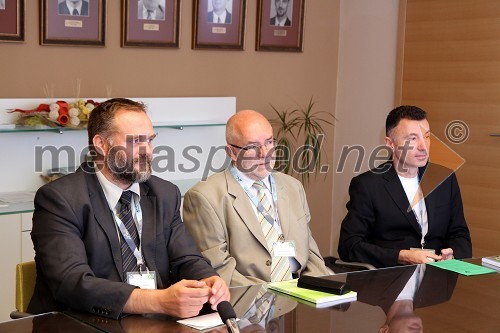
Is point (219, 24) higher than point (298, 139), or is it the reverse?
point (219, 24)

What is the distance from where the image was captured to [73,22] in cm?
532

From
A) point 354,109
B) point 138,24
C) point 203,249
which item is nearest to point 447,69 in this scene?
point 354,109

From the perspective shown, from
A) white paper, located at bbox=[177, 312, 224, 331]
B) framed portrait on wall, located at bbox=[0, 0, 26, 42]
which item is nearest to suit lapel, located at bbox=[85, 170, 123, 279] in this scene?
white paper, located at bbox=[177, 312, 224, 331]

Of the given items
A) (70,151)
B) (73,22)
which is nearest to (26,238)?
(70,151)

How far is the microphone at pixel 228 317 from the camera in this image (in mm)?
2395

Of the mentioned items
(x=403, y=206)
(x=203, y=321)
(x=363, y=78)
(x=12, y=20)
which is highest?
(x=12, y=20)

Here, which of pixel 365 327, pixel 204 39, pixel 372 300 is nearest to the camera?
pixel 365 327

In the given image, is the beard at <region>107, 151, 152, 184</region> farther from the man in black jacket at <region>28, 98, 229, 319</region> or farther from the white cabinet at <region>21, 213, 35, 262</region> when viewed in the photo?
the white cabinet at <region>21, 213, 35, 262</region>

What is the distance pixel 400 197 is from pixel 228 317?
2148 millimetres

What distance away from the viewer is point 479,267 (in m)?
3.68

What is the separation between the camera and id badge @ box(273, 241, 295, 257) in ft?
12.4

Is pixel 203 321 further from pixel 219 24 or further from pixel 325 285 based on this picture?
pixel 219 24

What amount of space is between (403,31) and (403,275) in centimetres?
368

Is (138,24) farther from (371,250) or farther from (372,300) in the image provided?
(372,300)
